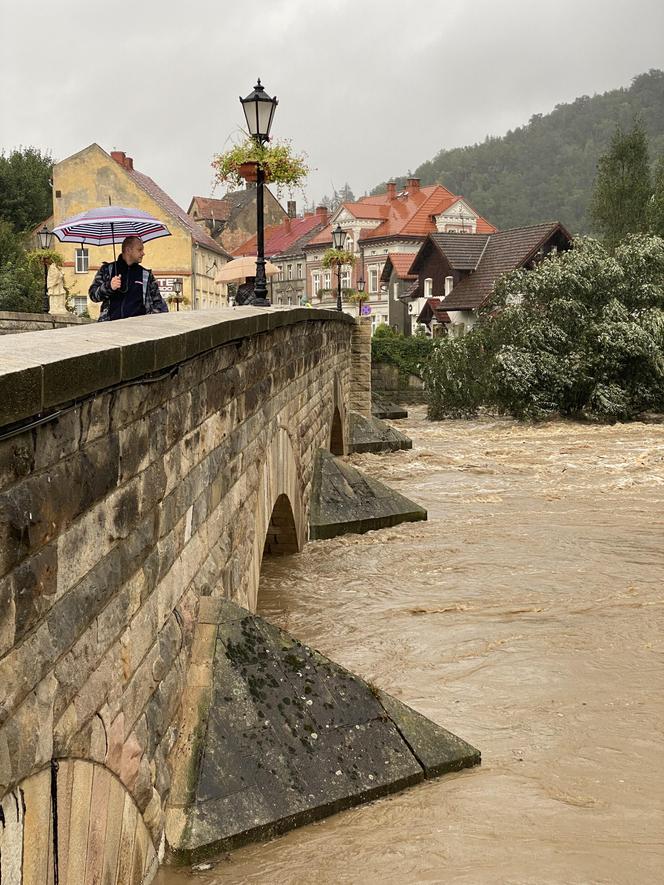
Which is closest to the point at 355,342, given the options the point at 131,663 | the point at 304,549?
the point at 304,549

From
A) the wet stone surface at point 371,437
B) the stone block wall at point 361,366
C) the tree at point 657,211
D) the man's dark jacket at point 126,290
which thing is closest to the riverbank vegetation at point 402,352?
the tree at point 657,211

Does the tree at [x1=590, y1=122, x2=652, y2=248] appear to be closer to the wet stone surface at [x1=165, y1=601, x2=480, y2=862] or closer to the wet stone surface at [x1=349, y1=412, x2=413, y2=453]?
the wet stone surface at [x1=349, y1=412, x2=413, y2=453]

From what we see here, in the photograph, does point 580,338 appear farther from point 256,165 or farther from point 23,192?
point 23,192

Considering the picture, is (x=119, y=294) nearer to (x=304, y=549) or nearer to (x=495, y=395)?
(x=304, y=549)

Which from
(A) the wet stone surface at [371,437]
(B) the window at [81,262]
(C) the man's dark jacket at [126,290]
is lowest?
(A) the wet stone surface at [371,437]

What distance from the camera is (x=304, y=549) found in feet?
38.6

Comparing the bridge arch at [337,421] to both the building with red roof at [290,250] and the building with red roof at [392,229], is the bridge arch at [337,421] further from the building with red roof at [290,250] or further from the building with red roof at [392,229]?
the building with red roof at [290,250]

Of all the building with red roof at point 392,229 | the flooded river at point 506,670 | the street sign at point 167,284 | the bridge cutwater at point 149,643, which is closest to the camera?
the bridge cutwater at point 149,643

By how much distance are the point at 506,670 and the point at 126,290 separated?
390 cm

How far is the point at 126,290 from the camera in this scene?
7.97 metres

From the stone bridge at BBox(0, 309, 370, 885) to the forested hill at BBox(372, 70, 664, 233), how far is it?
104776 millimetres

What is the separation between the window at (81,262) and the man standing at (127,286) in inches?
1703

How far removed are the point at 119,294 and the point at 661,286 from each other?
85.9 ft

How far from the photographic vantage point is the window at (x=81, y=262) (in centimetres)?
4978
